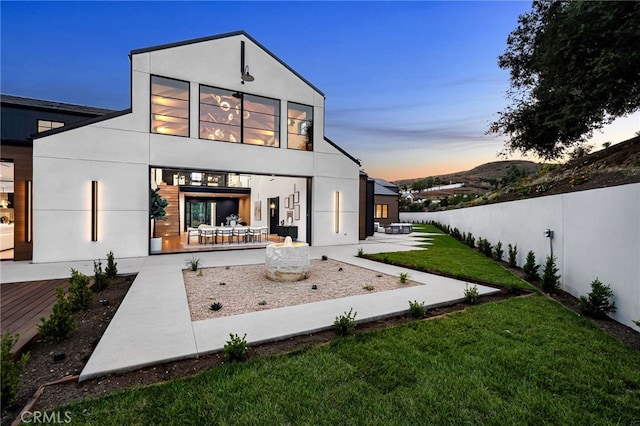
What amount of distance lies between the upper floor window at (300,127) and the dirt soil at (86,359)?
9428 millimetres

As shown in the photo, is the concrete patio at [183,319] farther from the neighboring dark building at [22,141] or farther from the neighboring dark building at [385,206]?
the neighboring dark building at [385,206]

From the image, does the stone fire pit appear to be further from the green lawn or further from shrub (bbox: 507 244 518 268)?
shrub (bbox: 507 244 518 268)

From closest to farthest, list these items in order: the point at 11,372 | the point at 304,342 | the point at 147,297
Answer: the point at 11,372, the point at 304,342, the point at 147,297

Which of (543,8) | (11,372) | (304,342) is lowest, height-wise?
(304,342)

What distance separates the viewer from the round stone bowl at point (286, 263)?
6.05 m

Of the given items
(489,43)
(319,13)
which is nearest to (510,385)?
(489,43)

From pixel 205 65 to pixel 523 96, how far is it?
12.3m

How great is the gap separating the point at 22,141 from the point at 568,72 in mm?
16520

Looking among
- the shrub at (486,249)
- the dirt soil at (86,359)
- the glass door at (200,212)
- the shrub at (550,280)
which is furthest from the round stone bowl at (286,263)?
the glass door at (200,212)

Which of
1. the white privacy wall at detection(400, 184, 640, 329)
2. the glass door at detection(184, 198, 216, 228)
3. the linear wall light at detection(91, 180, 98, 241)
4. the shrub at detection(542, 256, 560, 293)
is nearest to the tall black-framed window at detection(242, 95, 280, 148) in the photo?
the linear wall light at detection(91, 180, 98, 241)

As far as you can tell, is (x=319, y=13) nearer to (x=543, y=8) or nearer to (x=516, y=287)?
(x=543, y=8)

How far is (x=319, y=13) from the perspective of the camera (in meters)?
13.3

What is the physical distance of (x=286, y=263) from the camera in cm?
604

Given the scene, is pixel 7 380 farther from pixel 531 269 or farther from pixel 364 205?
pixel 364 205
